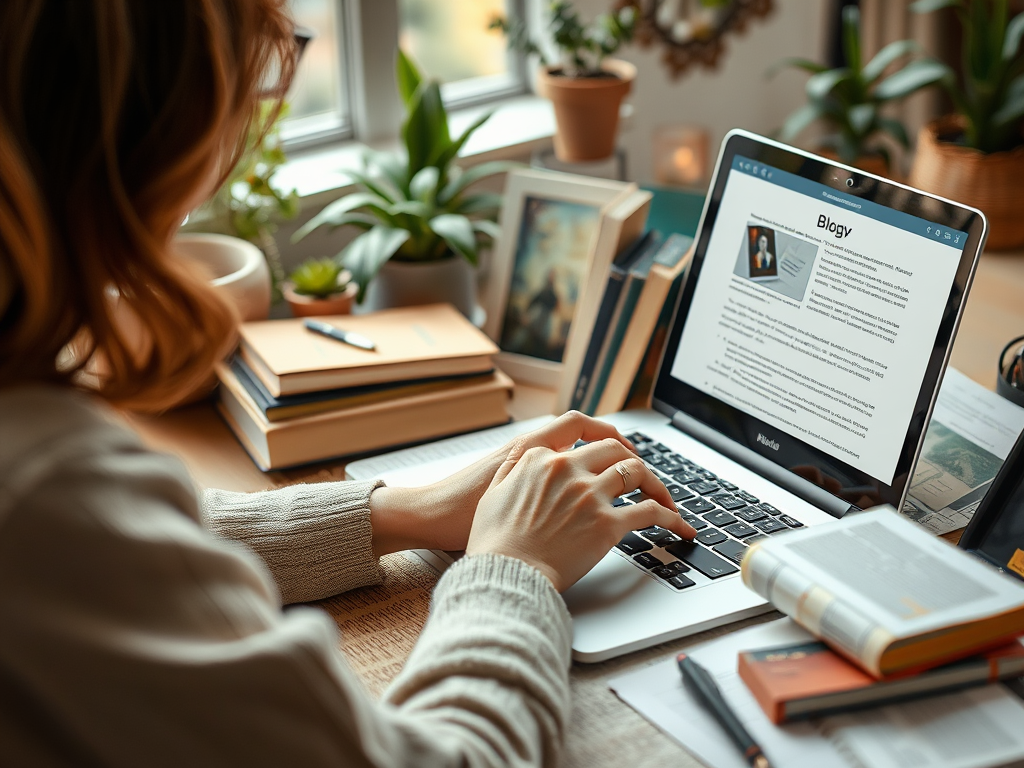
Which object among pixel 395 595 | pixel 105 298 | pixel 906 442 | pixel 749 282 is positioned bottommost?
pixel 395 595

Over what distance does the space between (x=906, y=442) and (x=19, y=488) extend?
742mm

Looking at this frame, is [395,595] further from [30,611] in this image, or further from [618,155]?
[618,155]

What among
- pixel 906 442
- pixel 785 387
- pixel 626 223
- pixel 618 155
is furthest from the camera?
Answer: pixel 618 155

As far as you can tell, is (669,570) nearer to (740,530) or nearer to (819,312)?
(740,530)

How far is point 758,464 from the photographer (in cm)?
108

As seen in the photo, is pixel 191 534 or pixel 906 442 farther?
pixel 906 442

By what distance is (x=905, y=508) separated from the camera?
3.28 ft

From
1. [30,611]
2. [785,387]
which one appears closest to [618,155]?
[785,387]

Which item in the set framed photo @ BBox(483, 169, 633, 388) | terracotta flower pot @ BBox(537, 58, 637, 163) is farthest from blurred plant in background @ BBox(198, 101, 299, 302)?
terracotta flower pot @ BBox(537, 58, 637, 163)

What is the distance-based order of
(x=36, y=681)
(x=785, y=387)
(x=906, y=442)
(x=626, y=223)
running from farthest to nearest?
(x=626, y=223) < (x=785, y=387) < (x=906, y=442) < (x=36, y=681)

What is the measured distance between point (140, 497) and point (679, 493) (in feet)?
1.95

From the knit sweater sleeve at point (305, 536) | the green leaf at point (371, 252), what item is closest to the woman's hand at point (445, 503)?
the knit sweater sleeve at point (305, 536)

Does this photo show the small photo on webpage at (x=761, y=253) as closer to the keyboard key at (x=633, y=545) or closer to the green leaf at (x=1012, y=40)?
the keyboard key at (x=633, y=545)

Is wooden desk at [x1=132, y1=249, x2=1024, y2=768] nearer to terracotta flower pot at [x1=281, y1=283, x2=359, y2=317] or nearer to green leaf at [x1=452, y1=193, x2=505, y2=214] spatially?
terracotta flower pot at [x1=281, y1=283, x2=359, y2=317]
